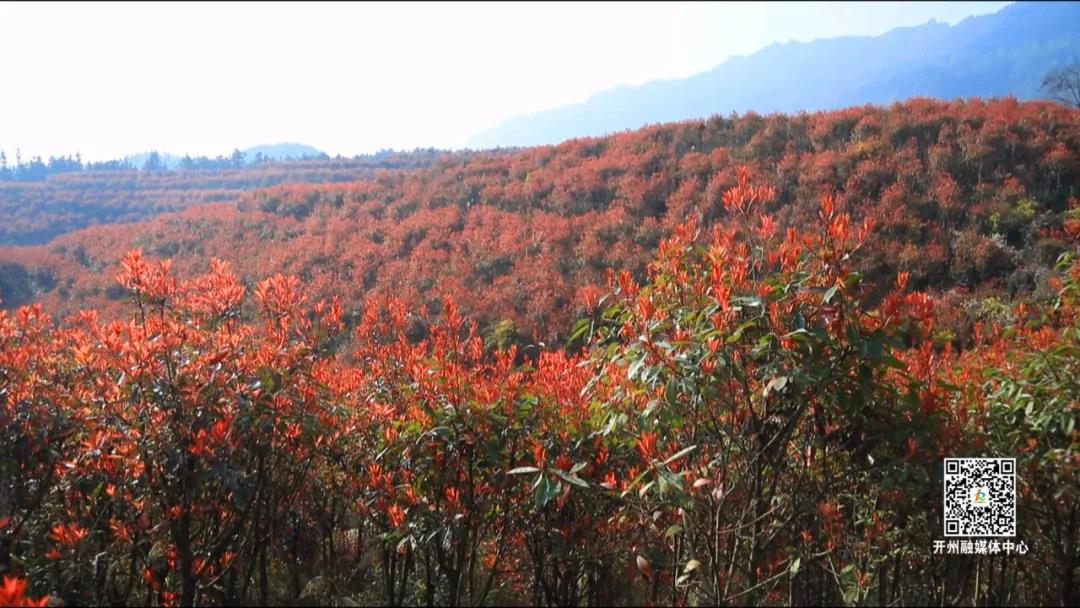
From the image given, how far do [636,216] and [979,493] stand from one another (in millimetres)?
14362

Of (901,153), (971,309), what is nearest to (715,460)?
(971,309)

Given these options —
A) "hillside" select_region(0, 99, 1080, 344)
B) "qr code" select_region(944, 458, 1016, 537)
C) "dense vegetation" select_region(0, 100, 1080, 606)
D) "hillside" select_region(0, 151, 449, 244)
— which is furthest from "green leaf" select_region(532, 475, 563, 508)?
"hillside" select_region(0, 151, 449, 244)

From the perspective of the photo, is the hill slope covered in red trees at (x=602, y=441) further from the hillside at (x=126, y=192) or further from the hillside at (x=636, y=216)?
the hillside at (x=126, y=192)

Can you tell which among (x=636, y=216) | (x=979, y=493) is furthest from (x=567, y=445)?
(x=636, y=216)

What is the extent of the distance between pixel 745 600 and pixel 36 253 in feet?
93.4

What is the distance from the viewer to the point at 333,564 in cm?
371

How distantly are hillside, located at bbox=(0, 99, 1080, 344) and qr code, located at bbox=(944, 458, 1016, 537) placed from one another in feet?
24.4

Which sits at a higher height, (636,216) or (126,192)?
(126,192)

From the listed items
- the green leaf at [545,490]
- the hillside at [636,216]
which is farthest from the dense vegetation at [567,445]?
the hillside at [636,216]

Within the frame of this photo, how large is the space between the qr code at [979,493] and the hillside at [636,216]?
744 centimetres

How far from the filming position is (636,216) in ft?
54.4

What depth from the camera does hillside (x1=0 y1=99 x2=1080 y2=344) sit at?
12602 mm

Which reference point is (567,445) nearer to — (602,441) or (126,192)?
(602,441)

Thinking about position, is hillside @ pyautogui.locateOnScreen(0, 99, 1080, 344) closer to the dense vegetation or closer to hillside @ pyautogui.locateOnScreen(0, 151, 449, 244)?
the dense vegetation
